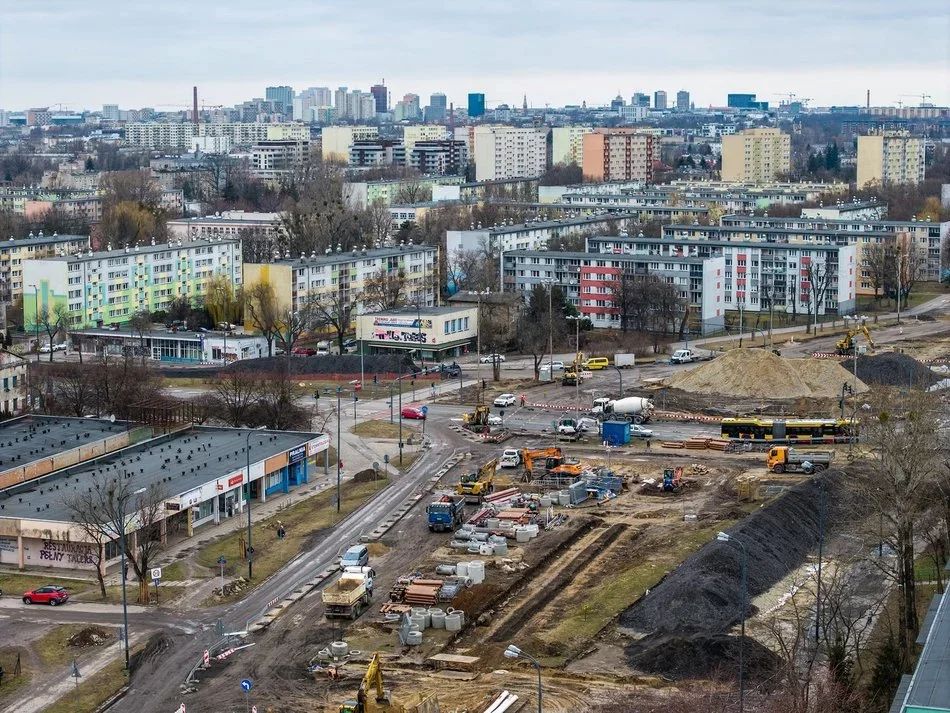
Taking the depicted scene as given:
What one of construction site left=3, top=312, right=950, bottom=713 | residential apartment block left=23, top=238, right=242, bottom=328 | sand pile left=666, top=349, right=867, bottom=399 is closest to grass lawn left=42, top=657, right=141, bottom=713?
construction site left=3, top=312, right=950, bottom=713

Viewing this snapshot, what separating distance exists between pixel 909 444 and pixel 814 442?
14.5 meters

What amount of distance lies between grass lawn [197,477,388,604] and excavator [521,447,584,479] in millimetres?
3801

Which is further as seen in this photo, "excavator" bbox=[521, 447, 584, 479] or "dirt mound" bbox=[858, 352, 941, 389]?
"dirt mound" bbox=[858, 352, 941, 389]

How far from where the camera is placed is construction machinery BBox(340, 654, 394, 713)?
71.2 feet

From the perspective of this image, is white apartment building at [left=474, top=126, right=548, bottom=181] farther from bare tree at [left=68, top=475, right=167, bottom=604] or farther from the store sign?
bare tree at [left=68, top=475, right=167, bottom=604]

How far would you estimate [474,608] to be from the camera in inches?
1060

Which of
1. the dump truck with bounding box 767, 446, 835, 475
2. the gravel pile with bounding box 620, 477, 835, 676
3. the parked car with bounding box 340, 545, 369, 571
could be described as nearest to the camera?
the gravel pile with bounding box 620, 477, 835, 676

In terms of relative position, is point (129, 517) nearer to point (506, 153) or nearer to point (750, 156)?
point (750, 156)

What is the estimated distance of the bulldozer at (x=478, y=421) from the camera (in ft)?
145

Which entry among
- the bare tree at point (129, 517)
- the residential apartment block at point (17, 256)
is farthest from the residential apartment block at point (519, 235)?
the bare tree at point (129, 517)

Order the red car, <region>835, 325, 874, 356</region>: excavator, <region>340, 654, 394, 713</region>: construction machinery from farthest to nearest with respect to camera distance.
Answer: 1. <region>835, 325, 874, 356</region>: excavator
2. the red car
3. <region>340, 654, 394, 713</region>: construction machinery

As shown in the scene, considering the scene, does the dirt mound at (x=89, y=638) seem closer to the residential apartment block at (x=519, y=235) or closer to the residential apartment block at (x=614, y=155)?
the residential apartment block at (x=519, y=235)

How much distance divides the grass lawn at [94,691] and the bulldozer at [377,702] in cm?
396

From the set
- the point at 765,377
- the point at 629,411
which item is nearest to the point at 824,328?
the point at 765,377
